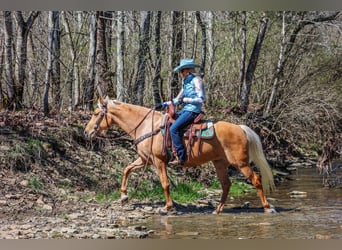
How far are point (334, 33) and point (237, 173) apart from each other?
233 centimetres

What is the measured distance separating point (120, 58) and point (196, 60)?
1062mm

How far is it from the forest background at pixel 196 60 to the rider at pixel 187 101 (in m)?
1.20

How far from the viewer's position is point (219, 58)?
741 cm

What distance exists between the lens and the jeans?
5922 millimetres

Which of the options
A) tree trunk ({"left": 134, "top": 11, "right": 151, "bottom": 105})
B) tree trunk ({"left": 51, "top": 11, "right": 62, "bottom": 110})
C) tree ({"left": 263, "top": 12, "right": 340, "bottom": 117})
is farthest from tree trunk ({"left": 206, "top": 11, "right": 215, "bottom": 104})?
tree trunk ({"left": 51, "top": 11, "right": 62, "bottom": 110})

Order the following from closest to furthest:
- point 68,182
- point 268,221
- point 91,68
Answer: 1. point 268,221
2. point 68,182
3. point 91,68

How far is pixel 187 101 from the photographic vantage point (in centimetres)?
587

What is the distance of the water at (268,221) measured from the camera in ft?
17.0

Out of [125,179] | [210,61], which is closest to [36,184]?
[125,179]

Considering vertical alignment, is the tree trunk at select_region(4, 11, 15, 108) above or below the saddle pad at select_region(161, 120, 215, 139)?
above

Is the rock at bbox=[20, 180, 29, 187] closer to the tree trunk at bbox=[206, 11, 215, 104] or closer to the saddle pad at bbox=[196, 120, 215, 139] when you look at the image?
the saddle pad at bbox=[196, 120, 215, 139]

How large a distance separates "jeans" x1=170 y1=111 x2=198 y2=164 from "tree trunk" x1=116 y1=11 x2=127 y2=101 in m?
1.51

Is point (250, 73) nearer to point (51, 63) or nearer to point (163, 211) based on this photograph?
point (163, 211)

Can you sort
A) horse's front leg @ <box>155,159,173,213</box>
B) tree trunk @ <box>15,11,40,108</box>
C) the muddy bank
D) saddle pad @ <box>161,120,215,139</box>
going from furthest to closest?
tree trunk @ <box>15,11,40,108</box>
horse's front leg @ <box>155,159,173,213</box>
saddle pad @ <box>161,120,215,139</box>
the muddy bank
